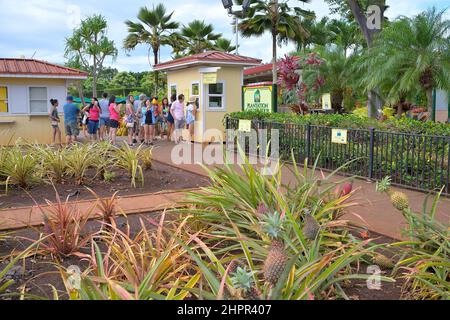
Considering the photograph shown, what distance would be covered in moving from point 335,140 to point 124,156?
4195mm

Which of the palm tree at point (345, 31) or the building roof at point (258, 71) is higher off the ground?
the palm tree at point (345, 31)

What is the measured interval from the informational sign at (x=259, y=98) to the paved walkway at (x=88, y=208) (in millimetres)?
6866

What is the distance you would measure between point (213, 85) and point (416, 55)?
7348 mm

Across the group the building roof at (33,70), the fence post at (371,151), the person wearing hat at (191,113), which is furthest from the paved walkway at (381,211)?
the building roof at (33,70)

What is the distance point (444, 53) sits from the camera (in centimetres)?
1042

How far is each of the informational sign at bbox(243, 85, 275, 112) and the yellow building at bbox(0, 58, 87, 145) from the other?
278 inches

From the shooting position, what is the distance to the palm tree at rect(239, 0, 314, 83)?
29.5 meters

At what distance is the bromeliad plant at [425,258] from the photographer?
328cm

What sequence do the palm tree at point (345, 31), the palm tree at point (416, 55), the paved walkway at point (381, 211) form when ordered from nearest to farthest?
the paved walkway at point (381, 211), the palm tree at point (416, 55), the palm tree at point (345, 31)

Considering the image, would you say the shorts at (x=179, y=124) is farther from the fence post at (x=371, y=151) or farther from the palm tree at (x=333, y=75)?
the fence post at (x=371, y=151)

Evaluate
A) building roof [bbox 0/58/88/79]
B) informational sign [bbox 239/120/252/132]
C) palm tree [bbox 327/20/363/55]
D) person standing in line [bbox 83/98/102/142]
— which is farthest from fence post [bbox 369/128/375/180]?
palm tree [bbox 327/20/363/55]

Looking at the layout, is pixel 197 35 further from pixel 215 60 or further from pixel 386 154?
pixel 386 154

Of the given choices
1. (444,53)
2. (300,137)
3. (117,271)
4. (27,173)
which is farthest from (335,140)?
(117,271)

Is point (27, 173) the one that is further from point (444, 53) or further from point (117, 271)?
point (444, 53)
